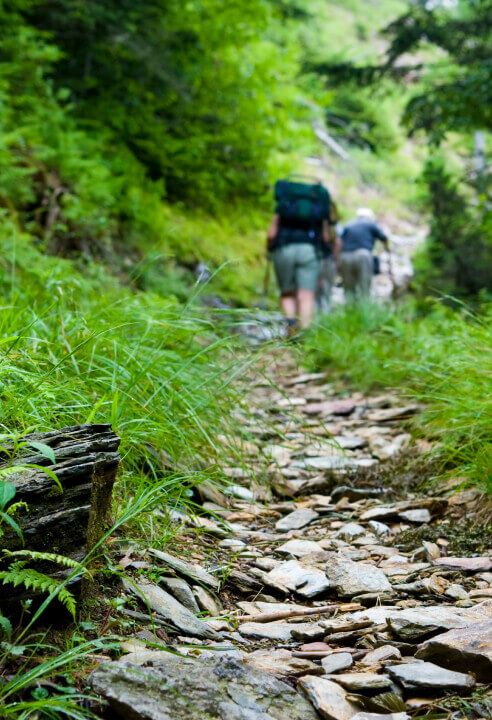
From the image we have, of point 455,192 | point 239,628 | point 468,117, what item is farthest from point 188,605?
point 455,192

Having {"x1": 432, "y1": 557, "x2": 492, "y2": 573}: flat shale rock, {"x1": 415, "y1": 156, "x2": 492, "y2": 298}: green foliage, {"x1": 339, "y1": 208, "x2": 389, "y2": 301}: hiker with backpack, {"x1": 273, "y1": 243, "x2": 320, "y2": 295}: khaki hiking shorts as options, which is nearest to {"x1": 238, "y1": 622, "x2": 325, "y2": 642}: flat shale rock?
{"x1": 432, "y1": 557, "x2": 492, "y2": 573}: flat shale rock

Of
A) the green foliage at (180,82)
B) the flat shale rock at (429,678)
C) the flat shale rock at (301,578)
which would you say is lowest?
the flat shale rock at (301,578)

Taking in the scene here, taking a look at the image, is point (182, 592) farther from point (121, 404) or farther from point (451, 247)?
point (451, 247)

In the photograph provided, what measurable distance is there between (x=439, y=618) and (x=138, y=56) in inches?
340

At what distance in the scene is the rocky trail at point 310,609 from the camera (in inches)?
60.3

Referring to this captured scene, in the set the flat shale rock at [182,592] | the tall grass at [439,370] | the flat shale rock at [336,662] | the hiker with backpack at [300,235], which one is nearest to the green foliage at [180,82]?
the hiker with backpack at [300,235]

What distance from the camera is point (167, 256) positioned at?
4.65 meters

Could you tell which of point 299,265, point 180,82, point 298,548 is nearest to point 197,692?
point 298,548

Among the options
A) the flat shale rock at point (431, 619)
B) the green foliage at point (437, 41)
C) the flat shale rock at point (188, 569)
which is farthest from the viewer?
the green foliage at point (437, 41)

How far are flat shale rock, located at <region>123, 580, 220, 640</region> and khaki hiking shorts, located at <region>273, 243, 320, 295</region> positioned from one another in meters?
6.89

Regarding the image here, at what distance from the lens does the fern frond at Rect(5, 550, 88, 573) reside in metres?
1.59

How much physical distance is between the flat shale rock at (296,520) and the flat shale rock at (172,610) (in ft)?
3.42

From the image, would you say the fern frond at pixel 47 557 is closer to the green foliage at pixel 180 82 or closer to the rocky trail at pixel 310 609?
the rocky trail at pixel 310 609

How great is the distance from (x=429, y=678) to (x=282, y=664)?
376 mm
